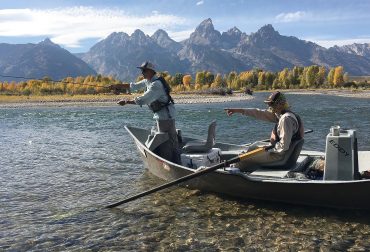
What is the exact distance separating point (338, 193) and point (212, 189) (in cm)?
351

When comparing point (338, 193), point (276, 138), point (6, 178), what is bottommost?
point (6, 178)

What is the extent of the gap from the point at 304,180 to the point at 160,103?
15.1ft

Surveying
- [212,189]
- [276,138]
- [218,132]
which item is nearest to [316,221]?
[276,138]

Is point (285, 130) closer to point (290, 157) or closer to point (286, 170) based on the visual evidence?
point (290, 157)

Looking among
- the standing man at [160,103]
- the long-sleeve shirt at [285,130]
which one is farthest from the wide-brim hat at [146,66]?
the long-sleeve shirt at [285,130]

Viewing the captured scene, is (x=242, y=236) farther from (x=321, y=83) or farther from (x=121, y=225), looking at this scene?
(x=321, y=83)

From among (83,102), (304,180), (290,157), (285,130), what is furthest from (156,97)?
(83,102)

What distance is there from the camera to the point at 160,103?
1210cm

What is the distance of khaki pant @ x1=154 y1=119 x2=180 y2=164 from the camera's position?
41.4ft

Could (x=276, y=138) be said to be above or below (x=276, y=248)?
above

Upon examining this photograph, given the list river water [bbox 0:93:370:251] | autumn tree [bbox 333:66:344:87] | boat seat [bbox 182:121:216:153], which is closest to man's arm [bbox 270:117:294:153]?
river water [bbox 0:93:370:251]

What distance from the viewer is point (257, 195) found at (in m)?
10.8

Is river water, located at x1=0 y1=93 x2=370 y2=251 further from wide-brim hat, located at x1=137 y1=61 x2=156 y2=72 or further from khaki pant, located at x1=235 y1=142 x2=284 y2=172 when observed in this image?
wide-brim hat, located at x1=137 y1=61 x2=156 y2=72

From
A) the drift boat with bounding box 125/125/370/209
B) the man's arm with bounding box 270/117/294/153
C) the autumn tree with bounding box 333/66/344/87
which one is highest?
the autumn tree with bounding box 333/66/344/87
